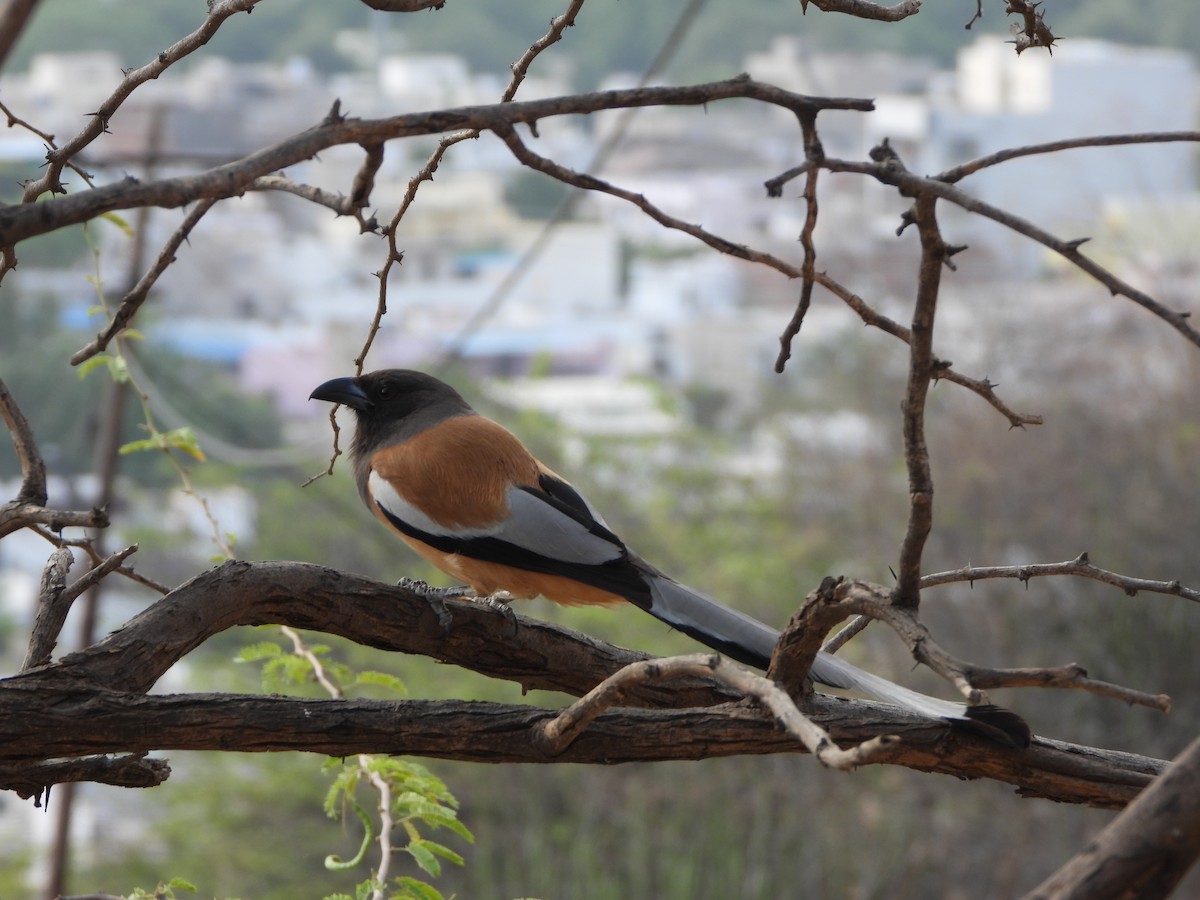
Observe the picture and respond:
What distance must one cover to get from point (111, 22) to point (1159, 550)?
877 inches

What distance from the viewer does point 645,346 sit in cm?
2697

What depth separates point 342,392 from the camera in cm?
337

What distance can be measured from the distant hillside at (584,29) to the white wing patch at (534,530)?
21236mm

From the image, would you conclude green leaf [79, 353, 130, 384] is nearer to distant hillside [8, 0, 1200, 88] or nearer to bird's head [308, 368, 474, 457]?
bird's head [308, 368, 474, 457]

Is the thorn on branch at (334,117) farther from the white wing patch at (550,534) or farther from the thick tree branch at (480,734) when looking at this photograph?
the white wing patch at (550,534)

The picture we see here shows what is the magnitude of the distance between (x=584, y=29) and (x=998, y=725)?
28.3 metres

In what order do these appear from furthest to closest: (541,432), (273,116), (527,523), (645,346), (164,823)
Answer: (645,346), (273,116), (541,432), (164,823), (527,523)

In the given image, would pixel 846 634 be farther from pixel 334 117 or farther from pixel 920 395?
pixel 334 117

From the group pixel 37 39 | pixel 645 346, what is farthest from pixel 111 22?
pixel 645 346

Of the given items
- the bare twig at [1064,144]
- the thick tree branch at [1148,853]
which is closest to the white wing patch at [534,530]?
the bare twig at [1064,144]

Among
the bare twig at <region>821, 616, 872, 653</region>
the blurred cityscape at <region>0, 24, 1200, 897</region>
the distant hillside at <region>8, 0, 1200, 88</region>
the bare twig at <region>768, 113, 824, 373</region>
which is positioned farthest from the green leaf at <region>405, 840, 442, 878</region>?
the distant hillside at <region>8, 0, 1200, 88</region>

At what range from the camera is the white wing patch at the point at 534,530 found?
3.06 m

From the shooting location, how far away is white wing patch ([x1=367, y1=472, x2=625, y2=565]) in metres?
3.06

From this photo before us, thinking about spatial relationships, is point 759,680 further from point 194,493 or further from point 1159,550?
point 1159,550
